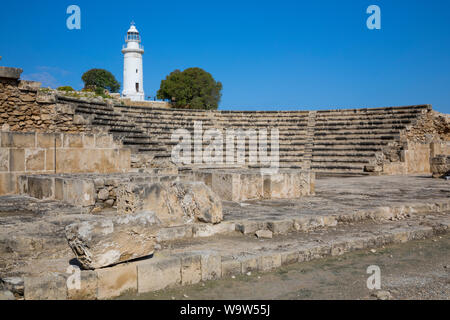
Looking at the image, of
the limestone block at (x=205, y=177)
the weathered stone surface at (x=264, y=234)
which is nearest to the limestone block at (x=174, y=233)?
the weathered stone surface at (x=264, y=234)

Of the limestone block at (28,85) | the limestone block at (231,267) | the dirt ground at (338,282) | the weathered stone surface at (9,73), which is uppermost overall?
the weathered stone surface at (9,73)

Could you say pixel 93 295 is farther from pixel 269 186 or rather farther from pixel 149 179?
pixel 269 186

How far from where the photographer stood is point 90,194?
6.39 metres

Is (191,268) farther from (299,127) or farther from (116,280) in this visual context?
(299,127)

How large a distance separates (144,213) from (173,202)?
1768 mm

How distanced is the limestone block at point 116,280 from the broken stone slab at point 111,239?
0.07 m

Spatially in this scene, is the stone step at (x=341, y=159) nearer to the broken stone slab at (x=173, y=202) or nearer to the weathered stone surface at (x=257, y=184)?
the weathered stone surface at (x=257, y=184)

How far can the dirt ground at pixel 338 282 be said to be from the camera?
358cm

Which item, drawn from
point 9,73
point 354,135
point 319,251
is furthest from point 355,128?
point 319,251

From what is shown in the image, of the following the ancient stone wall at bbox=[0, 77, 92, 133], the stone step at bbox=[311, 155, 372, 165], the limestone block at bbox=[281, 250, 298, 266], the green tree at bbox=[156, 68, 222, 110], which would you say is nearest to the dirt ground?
the limestone block at bbox=[281, 250, 298, 266]

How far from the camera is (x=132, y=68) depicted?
55969 millimetres

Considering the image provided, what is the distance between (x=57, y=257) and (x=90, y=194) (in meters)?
2.14
